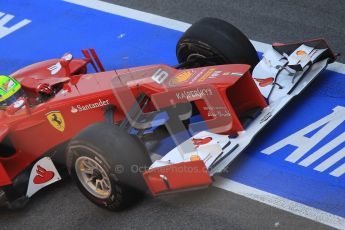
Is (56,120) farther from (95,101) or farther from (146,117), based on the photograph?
(146,117)

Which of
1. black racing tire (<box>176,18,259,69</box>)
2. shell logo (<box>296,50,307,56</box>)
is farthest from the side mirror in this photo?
shell logo (<box>296,50,307,56</box>)

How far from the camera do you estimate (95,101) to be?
575 cm

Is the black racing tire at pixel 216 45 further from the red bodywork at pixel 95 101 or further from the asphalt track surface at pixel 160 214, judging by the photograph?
the asphalt track surface at pixel 160 214

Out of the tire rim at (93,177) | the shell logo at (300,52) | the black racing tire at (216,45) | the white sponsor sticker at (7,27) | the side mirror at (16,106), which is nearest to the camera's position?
the tire rim at (93,177)

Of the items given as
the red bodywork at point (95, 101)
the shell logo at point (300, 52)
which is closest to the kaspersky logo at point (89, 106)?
the red bodywork at point (95, 101)

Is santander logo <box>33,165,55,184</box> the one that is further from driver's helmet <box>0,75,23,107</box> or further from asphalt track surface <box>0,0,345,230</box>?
driver's helmet <box>0,75,23,107</box>

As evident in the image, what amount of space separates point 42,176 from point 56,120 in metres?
0.50

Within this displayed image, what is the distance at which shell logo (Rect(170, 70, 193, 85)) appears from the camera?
5.69 m

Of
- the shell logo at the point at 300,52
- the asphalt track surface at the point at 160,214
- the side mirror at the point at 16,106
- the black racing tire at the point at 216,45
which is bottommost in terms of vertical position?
the asphalt track surface at the point at 160,214

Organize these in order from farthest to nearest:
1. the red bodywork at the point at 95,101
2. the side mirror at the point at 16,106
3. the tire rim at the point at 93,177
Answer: the side mirror at the point at 16,106
the red bodywork at the point at 95,101
the tire rim at the point at 93,177

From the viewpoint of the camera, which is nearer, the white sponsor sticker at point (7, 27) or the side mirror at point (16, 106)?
the side mirror at point (16, 106)

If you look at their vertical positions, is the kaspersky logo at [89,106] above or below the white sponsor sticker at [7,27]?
below

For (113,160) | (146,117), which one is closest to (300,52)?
(146,117)

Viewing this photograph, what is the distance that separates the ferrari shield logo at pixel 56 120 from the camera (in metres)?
5.84
